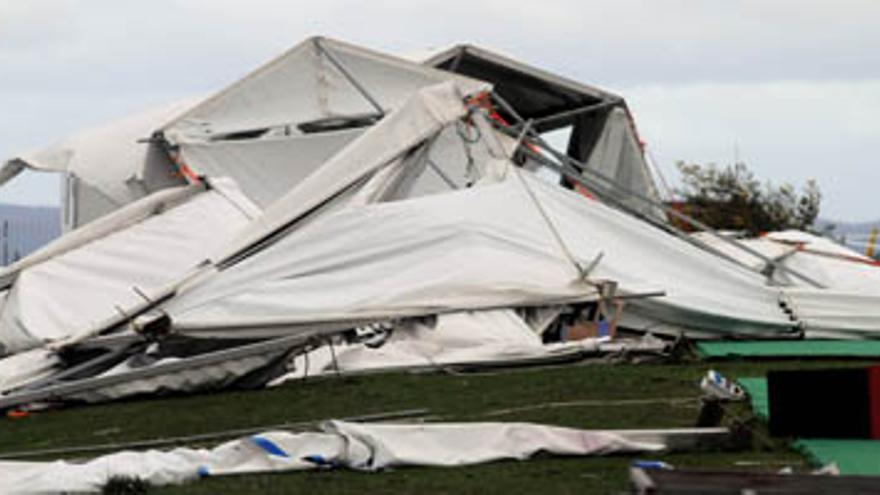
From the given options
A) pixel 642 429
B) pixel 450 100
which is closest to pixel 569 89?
pixel 450 100

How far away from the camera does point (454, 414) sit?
32.7 ft

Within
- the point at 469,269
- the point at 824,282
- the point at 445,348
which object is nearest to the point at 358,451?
the point at 445,348

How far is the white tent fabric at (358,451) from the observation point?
7.94 metres

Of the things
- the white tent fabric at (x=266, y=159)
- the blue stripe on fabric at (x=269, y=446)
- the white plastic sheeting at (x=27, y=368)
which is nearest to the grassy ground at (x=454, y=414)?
the blue stripe on fabric at (x=269, y=446)

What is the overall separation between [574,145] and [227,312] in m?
14.2

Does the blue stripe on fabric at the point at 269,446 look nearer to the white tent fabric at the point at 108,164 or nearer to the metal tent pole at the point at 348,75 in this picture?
the metal tent pole at the point at 348,75

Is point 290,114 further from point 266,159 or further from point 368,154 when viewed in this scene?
point 368,154

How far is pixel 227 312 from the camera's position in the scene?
1334 centimetres

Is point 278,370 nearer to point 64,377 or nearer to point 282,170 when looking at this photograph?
point 64,377

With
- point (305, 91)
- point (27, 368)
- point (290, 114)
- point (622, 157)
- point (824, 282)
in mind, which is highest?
point (305, 91)

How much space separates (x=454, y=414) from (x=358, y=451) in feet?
6.34

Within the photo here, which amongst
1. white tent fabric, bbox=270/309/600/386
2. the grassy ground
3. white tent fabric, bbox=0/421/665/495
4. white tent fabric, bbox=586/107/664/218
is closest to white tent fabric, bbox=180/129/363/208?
white tent fabric, bbox=270/309/600/386

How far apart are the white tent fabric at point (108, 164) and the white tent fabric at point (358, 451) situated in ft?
41.2

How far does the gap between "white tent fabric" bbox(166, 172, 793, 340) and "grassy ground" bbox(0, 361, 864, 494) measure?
98 centimetres
